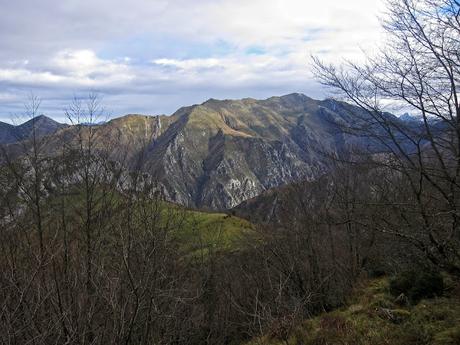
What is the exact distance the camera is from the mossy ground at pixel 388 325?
29.7 ft

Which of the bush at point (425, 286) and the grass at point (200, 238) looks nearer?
the bush at point (425, 286)

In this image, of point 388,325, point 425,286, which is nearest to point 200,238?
point 425,286

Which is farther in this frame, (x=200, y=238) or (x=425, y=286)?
(x=200, y=238)

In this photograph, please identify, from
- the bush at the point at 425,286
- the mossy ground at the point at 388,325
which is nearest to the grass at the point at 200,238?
the mossy ground at the point at 388,325

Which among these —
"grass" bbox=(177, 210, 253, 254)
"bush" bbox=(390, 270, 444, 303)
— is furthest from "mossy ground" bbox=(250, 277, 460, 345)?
"grass" bbox=(177, 210, 253, 254)

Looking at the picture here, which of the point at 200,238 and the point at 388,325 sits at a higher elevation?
the point at 200,238

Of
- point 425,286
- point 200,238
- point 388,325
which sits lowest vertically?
point 388,325

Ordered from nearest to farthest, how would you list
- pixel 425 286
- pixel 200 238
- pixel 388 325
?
pixel 388 325 < pixel 425 286 < pixel 200 238

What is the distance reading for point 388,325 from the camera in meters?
10.4

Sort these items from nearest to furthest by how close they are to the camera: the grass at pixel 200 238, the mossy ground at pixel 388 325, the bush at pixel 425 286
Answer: the mossy ground at pixel 388 325 < the bush at pixel 425 286 < the grass at pixel 200 238

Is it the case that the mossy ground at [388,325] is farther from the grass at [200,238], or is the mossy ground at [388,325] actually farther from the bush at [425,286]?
the grass at [200,238]

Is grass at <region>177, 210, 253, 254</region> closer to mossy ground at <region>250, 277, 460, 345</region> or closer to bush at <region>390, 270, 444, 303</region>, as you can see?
mossy ground at <region>250, 277, 460, 345</region>

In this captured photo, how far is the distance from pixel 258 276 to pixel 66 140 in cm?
1268

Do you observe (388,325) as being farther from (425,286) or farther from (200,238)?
(200,238)
